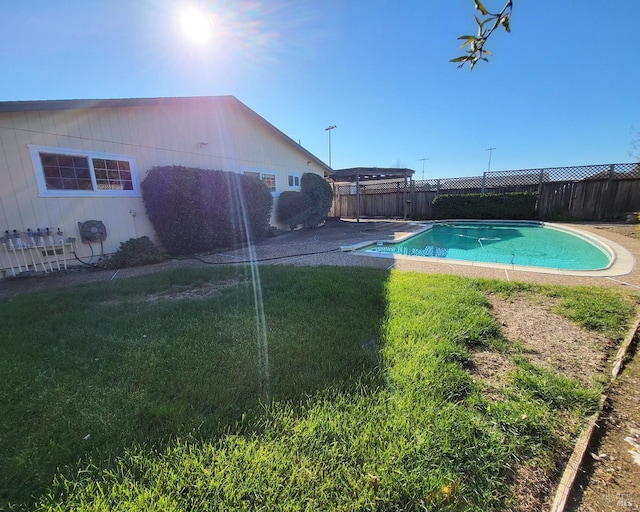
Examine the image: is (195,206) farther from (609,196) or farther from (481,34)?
(609,196)

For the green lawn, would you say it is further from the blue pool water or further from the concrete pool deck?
the blue pool water

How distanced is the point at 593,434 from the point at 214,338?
3.10 meters

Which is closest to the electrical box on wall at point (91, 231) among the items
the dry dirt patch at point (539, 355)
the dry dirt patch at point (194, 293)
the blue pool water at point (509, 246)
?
the dry dirt patch at point (194, 293)

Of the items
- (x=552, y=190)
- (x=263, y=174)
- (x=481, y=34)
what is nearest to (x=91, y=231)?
(x=263, y=174)

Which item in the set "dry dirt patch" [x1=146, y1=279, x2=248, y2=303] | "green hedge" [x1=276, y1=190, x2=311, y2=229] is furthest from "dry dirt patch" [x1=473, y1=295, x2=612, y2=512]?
"green hedge" [x1=276, y1=190, x2=311, y2=229]

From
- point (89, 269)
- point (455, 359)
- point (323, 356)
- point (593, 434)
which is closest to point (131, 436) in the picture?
point (323, 356)

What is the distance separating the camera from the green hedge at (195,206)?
7422 millimetres

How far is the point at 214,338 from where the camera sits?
2.89 meters

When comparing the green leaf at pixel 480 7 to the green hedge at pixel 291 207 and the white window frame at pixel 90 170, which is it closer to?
the white window frame at pixel 90 170

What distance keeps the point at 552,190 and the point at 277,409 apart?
18.1 m

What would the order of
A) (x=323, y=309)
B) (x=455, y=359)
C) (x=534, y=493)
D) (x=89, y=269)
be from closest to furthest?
(x=534, y=493), (x=455, y=359), (x=323, y=309), (x=89, y=269)

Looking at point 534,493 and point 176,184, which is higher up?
point 176,184

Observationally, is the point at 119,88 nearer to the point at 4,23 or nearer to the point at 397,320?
the point at 4,23

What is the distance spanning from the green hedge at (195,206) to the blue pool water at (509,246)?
4.40m
